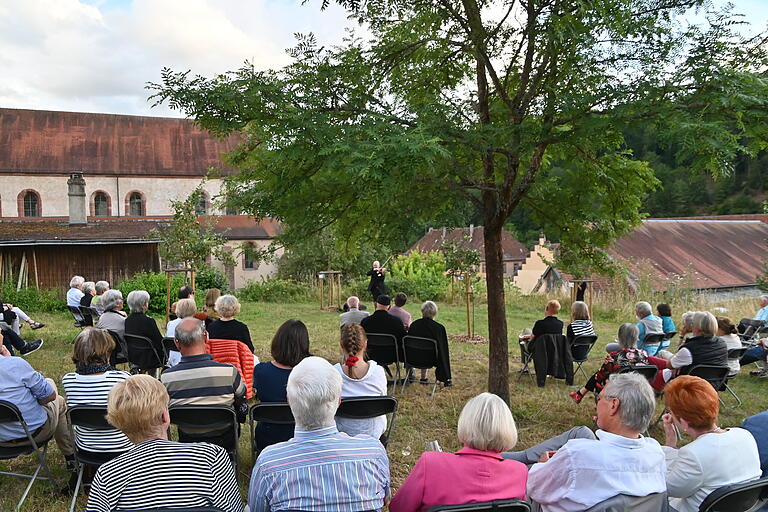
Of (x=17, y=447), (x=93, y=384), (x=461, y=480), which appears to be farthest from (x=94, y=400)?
(x=461, y=480)

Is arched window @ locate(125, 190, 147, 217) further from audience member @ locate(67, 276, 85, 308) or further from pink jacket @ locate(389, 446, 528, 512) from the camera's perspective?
pink jacket @ locate(389, 446, 528, 512)

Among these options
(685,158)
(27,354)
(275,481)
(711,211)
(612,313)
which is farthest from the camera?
(711,211)

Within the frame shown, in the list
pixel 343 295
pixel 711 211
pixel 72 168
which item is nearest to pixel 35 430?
pixel 343 295

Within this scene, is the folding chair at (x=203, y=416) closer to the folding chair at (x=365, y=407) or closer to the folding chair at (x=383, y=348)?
the folding chair at (x=365, y=407)

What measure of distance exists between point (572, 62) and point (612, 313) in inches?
521

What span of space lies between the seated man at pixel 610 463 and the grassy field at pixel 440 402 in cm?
230

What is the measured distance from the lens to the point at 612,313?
1742 cm

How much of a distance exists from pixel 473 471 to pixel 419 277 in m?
20.4

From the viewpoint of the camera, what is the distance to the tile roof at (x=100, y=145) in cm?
3853

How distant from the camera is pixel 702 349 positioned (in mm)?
6406

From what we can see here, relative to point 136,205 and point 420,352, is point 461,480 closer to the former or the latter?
point 420,352

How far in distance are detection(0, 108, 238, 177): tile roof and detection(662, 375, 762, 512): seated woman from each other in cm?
3698

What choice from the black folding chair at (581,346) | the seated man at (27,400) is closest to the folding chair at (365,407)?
the seated man at (27,400)

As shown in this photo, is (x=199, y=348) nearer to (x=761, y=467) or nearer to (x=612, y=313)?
(x=761, y=467)
